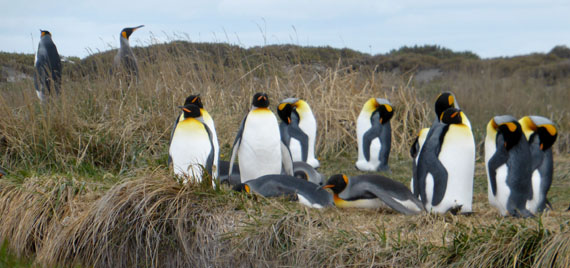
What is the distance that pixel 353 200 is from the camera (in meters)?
4.45

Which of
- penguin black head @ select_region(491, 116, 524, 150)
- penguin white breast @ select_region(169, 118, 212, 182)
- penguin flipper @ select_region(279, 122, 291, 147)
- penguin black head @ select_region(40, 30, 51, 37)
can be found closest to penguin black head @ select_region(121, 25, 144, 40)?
penguin black head @ select_region(40, 30, 51, 37)

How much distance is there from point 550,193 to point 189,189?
340 cm

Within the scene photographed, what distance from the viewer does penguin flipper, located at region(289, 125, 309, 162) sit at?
6.48 metres

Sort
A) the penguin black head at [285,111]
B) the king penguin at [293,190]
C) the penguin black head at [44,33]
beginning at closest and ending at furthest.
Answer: the king penguin at [293,190] < the penguin black head at [285,111] < the penguin black head at [44,33]

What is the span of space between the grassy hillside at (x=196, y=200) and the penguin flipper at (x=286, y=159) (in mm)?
1128

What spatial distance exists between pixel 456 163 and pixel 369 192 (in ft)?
2.17

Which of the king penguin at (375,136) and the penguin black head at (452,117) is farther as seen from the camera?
the king penguin at (375,136)

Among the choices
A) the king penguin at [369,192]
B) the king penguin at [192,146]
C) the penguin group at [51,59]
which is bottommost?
the king penguin at [369,192]

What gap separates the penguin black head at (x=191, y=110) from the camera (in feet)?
15.9

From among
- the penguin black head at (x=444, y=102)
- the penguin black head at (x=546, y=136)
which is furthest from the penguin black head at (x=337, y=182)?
the penguin black head at (x=546, y=136)

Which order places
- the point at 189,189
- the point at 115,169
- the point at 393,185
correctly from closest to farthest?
1. the point at 189,189
2. the point at 393,185
3. the point at 115,169

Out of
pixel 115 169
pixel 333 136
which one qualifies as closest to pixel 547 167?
pixel 333 136

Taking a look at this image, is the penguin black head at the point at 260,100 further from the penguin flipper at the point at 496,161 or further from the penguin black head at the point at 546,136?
the penguin black head at the point at 546,136

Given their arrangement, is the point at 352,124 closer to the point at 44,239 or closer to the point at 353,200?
the point at 353,200
